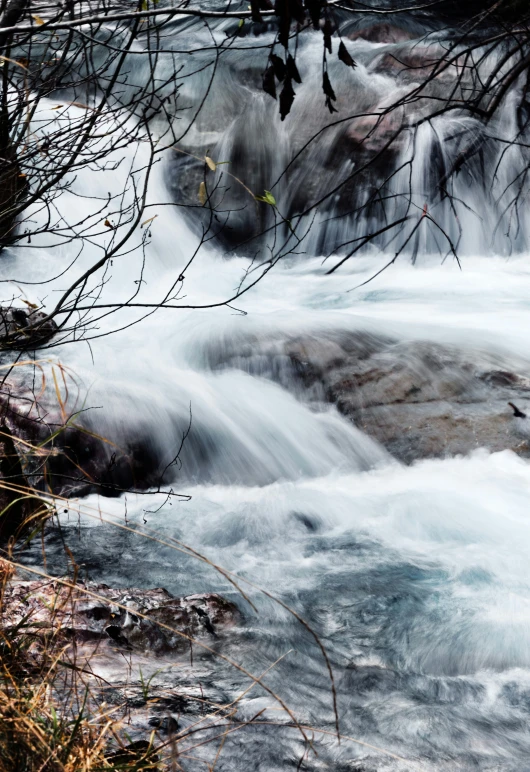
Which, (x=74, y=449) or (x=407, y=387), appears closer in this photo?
(x=74, y=449)

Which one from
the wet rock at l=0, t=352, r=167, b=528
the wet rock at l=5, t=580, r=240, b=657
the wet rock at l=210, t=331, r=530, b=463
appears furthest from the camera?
the wet rock at l=210, t=331, r=530, b=463

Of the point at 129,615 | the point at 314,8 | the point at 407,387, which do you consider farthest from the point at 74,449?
the point at 314,8

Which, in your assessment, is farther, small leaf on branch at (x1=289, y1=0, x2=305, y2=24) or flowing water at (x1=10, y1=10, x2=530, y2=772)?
flowing water at (x1=10, y1=10, x2=530, y2=772)

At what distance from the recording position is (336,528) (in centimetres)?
403

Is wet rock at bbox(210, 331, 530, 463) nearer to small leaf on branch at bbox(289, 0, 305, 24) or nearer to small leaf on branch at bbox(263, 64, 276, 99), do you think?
small leaf on branch at bbox(263, 64, 276, 99)

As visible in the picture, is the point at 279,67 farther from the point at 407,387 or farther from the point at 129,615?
the point at 407,387

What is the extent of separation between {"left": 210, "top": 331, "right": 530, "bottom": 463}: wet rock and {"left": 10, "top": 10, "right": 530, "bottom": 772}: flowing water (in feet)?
0.34

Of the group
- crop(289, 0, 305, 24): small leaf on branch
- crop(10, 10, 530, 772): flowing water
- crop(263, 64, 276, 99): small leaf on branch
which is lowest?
crop(10, 10, 530, 772): flowing water

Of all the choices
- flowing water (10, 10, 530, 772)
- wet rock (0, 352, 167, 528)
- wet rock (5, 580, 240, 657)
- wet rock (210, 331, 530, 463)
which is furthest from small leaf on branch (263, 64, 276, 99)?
wet rock (210, 331, 530, 463)

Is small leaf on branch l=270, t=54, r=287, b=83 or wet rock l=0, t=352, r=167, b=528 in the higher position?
small leaf on branch l=270, t=54, r=287, b=83

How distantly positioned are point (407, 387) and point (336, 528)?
4.17ft

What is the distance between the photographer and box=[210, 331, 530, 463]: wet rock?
180 inches

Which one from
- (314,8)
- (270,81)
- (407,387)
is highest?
(314,8)

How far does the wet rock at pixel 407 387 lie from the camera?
4570 millimetres
